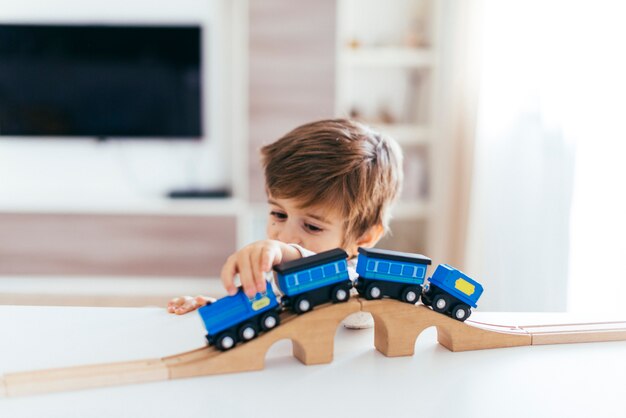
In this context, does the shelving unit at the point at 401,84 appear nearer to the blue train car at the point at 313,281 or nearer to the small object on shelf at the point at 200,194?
the small object on shelf at the point at 200,194

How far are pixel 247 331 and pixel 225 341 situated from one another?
0.03 m

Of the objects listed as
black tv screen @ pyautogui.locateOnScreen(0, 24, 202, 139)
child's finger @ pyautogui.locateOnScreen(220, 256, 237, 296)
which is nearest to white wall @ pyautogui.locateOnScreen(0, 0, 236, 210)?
black tv screen @ pyautogui.locateOnScreen(0, 24, 202, 139)

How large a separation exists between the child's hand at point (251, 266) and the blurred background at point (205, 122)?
200 centimetres

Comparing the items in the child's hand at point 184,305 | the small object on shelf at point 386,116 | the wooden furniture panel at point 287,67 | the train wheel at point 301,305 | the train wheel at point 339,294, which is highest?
the wooden furniture panel at point 287,67

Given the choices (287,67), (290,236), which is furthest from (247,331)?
(287,67)

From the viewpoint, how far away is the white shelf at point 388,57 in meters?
3.27

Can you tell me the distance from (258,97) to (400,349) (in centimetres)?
256

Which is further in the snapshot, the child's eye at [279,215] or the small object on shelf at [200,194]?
the small object on shelf at [200,194]

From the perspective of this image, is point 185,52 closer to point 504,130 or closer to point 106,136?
point 106,136

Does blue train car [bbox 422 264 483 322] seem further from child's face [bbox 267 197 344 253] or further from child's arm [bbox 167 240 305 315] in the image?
child's face [bbox 267 197 344 253]

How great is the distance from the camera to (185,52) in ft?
11.1

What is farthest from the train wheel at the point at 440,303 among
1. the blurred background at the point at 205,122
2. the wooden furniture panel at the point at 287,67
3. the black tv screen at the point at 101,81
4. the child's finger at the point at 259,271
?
the black tv screen at the point at 101,81

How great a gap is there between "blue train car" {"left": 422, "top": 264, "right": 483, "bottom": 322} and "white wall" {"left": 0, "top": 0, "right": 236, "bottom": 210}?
9.33 feet

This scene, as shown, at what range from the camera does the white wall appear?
350cm
